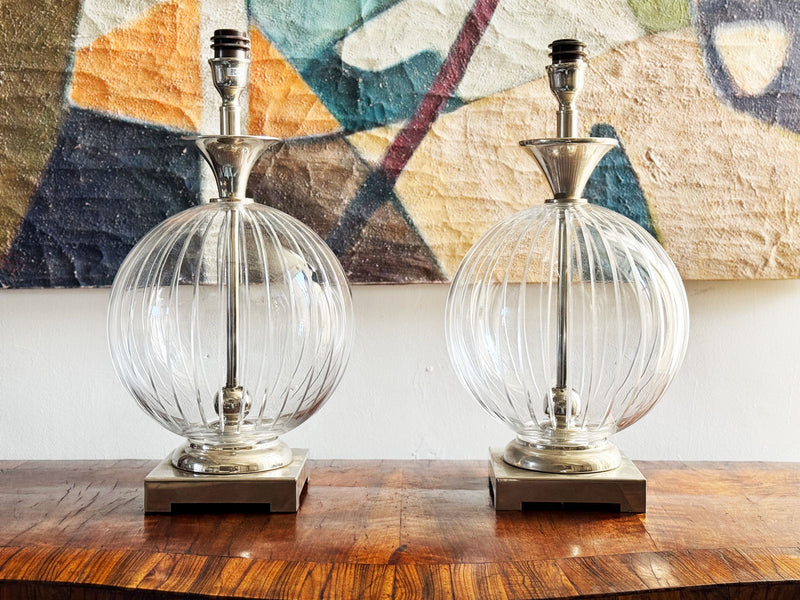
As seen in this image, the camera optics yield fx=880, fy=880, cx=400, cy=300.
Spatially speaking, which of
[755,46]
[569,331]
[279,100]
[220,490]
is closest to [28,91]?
[279,100]

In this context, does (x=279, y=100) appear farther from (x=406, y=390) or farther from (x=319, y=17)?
(x=406, y=390)

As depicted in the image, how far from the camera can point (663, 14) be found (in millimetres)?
955

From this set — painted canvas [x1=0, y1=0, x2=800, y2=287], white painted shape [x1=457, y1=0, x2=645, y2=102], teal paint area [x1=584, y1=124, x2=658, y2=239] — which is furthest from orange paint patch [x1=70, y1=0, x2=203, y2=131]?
teal paint area [x1=584, y1=124, x2=658, y2=239]

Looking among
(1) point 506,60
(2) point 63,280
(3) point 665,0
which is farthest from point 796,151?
(2) point 63,280

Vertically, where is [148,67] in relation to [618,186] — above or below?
above

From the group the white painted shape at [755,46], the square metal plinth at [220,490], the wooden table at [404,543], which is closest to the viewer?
the wooden table at [404,543]

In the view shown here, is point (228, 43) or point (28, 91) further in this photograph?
point (28, 91)

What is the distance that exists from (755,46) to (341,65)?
1.48 ft

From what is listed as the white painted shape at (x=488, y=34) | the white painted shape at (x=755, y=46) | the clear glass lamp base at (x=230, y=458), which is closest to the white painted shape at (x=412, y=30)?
the white painted shape at (x=488, y=34)

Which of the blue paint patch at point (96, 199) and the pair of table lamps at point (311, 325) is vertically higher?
the blue paint patch at point (96, 199)

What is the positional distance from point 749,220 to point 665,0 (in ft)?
0.84

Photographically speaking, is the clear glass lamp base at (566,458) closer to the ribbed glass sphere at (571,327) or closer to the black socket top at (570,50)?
the ribbed glass sphere at (571,327)

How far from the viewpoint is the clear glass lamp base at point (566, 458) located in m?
0.80

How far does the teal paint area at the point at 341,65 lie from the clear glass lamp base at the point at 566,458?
1.29ft
